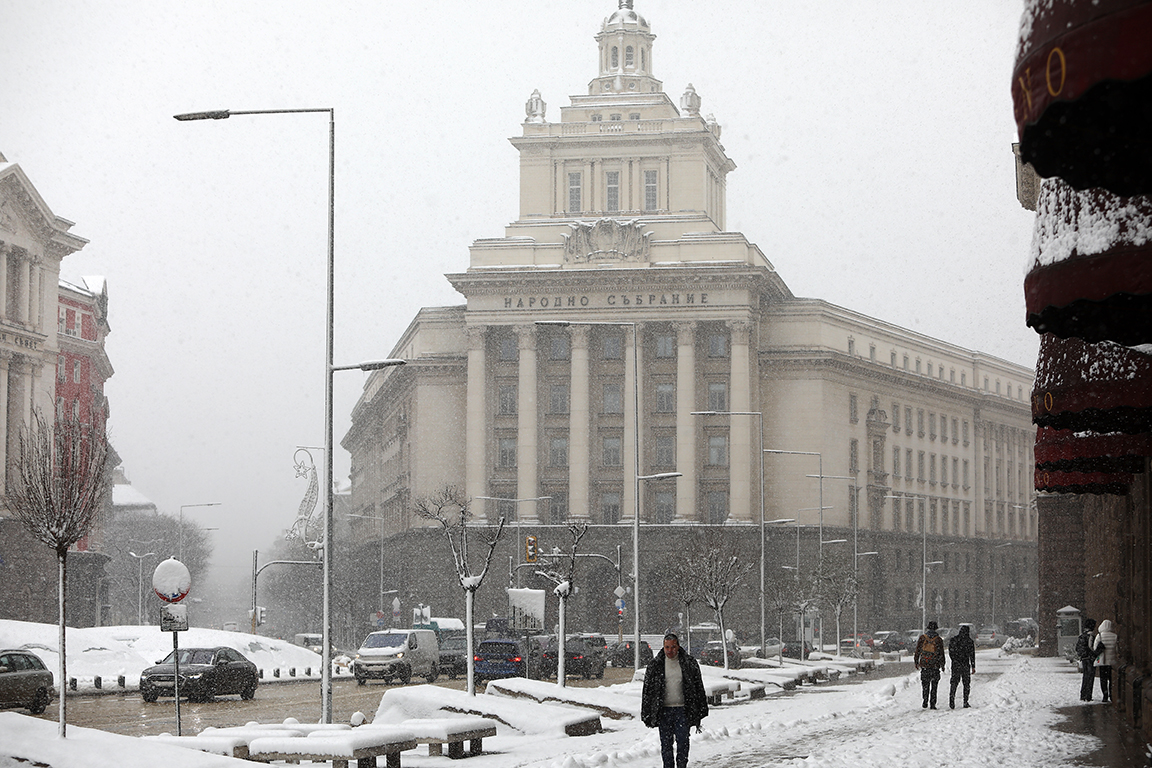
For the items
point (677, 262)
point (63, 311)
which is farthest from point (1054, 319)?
point (63, 311)

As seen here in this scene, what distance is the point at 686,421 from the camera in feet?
334

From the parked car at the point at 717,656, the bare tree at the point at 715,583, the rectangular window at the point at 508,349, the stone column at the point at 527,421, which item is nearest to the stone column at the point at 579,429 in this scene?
the stone column at the point at 527,421

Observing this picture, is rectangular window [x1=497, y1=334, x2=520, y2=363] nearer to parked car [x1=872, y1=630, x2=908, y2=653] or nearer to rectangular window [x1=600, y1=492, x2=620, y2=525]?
rectangular window [x1=600, y1=492, x2=620, y2=525]

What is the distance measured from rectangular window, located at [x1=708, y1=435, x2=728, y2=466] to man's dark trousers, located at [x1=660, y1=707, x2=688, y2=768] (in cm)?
8637

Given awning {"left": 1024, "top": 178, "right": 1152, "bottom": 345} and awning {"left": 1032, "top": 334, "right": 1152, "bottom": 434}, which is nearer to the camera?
awning {"left": 1024, "top": 178, "right": 1152, "bottom": 345}

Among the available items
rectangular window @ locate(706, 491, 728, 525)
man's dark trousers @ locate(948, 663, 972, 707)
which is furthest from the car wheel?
rectangular window @ locate(706, 491, 728, 525)

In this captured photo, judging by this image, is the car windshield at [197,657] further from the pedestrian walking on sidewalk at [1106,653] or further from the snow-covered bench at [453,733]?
the pedestrian walking on sidewalk at [1106,653]

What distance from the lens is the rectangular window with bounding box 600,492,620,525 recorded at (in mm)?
104062

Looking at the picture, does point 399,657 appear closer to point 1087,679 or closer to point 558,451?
point 1087,679

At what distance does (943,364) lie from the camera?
135m

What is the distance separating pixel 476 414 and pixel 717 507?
1656 cm

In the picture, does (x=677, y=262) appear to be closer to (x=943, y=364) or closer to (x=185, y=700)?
(x=943, y=364)

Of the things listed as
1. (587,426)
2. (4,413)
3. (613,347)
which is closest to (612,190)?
(613,347)

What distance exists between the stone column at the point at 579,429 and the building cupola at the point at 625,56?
19782 mm
